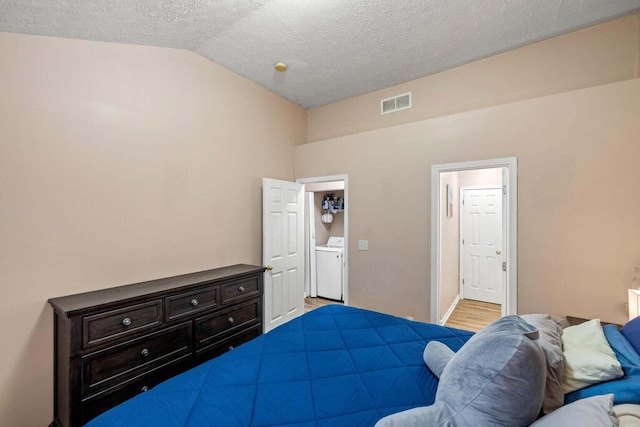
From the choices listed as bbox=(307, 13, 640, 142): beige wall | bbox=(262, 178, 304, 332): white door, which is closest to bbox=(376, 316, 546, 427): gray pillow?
bbox=(262, 178, 304, 332): white door

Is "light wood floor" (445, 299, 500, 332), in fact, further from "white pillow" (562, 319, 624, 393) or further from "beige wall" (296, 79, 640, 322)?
"white pillow" (562, 319, 624, 393)

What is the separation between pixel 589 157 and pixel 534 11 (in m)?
1.28

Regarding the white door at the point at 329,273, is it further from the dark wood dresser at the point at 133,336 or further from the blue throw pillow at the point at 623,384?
the blue throw pillow at the point at 623,384

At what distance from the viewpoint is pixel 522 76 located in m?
2.81

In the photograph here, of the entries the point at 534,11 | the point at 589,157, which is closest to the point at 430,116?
the point at 534,11

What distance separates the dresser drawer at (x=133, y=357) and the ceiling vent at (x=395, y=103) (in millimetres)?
3265

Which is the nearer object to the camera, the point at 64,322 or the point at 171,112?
the point at 64,322

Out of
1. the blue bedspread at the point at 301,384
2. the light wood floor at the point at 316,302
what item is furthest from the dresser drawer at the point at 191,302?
the light wood floor at the point at 316,302

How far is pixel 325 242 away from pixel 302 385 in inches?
171

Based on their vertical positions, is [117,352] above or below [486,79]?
below

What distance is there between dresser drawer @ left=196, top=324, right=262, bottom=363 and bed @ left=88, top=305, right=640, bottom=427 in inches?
32.3

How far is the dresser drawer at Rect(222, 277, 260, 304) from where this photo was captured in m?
2.57

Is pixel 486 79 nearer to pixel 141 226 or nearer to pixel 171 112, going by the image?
pixel 171 112

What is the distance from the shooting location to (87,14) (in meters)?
1.88
